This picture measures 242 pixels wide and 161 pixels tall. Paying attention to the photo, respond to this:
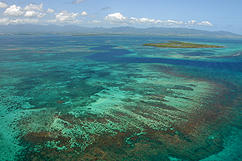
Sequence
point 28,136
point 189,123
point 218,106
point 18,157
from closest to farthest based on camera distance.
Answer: point 18,157
point 28,136
point 189,123
point 218,106

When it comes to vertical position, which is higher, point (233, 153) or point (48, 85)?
point (48, 85)

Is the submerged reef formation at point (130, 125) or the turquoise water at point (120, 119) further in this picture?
the turquoise water at point (120, 119)

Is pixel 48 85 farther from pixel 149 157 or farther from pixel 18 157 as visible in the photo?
pixel 149 157

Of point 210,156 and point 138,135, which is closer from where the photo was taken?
point 210,156

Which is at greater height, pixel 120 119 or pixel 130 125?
pixel 120 119

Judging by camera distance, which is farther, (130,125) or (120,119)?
(120,119)

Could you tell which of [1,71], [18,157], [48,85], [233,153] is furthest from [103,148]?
[1,71]

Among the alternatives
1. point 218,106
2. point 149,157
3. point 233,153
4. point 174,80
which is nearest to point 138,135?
point 149,157

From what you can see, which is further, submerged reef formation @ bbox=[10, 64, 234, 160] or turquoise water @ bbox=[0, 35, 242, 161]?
turquoise water @ bbox=[0, 35, 242, 161]

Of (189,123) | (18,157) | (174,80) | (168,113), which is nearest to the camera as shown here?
(18,157)

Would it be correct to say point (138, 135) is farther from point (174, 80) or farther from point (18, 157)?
point (174, 80)
